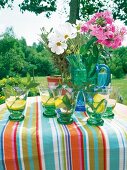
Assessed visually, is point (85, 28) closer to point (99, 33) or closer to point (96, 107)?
point (99, 33)

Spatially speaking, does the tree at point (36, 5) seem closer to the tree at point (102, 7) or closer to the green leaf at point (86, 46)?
the tree at point (102, 7)

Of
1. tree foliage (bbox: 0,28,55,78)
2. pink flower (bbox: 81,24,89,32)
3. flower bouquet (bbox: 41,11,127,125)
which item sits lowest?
tree foliage (bbox: 0,28,55,78)

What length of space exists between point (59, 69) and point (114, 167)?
0.64 meters

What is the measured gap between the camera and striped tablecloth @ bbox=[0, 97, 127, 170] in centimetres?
110

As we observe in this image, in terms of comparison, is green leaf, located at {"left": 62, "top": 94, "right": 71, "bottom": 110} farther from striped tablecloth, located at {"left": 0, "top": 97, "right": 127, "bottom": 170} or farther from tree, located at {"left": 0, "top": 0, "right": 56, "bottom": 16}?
tree, located at {"left": 0, "top": 0, "right": 56, "bottom": 16}

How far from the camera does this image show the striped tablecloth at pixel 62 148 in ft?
3.60

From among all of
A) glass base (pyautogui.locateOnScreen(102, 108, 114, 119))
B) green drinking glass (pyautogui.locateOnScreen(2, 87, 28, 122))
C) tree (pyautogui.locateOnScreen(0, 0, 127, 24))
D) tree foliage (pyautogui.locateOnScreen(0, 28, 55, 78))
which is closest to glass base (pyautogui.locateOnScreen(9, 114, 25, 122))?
green drinking glass (pyautogui.locateOnScreen(2, 87, 28, 122))

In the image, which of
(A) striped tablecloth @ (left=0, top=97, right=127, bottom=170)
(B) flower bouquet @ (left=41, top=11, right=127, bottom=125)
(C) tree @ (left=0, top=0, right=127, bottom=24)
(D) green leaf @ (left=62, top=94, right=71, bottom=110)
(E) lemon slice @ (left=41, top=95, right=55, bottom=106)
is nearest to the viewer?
(A) striped tablecloth @ (left=0, top=97, right=127, bottom=170)

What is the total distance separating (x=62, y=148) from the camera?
1.12 m

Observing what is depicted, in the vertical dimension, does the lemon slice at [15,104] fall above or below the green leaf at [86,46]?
below

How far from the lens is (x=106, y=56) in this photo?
5.44 feet

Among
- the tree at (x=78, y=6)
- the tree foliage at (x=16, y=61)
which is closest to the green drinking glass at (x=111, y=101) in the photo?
the tree at (x=78, y=6)

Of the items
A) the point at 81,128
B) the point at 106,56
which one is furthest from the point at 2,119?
the point at 106,56

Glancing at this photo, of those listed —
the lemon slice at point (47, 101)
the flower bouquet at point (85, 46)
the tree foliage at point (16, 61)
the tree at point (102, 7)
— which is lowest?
the tree foliage at point (16, 61)
